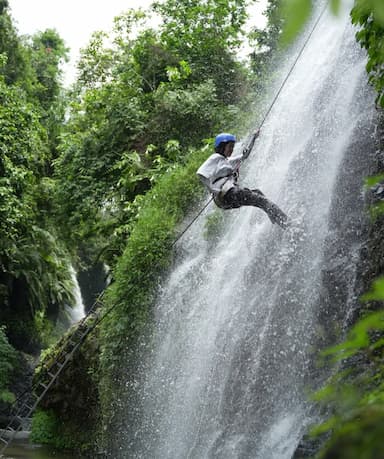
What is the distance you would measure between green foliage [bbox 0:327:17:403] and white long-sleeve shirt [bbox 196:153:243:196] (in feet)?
34.2

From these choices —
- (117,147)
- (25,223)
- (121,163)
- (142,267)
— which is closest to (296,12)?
(142,267)

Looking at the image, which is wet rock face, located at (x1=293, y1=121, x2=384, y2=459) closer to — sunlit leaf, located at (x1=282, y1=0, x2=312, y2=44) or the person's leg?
the person's leg

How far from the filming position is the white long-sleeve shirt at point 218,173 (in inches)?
288

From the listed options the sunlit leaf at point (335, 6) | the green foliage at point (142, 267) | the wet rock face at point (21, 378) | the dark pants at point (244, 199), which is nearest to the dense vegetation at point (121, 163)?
the green foliage at point (142, 267)

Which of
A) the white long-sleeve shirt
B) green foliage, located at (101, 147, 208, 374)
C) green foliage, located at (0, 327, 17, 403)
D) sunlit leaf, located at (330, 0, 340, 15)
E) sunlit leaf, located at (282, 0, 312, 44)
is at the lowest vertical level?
green foliage, located at (0, 327, 17, 403)

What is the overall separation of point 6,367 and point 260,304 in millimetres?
10301

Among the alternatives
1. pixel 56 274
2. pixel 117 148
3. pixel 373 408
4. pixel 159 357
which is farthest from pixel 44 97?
pixel 373 408

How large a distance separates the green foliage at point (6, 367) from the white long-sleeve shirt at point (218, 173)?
10.4m

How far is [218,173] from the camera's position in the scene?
7332mm

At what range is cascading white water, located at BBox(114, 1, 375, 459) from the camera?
22.4 feet

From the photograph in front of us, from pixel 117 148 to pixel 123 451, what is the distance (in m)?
9.18

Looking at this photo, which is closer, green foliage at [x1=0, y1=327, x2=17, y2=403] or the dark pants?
the dark pants

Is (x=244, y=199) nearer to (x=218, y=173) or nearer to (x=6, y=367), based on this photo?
(x=218, y=173)

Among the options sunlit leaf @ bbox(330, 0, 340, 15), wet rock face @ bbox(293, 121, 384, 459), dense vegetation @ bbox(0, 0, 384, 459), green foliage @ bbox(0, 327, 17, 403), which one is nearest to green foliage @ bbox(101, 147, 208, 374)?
dense vegetation @ bbox(0, 0, 384, 459)
